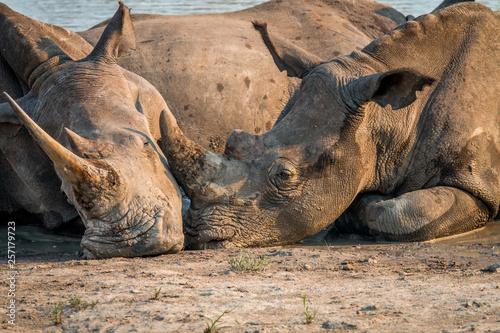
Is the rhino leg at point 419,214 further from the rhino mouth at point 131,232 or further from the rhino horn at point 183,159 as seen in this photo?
the rhino mouth at point 131,232

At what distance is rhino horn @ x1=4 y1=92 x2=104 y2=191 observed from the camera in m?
5.47

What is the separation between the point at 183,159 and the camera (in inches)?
→ 257

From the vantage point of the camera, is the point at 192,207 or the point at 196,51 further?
the point at 196,51

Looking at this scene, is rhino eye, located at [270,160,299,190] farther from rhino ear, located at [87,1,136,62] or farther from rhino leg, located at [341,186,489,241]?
rhino ear, located at [87,1,136,62]

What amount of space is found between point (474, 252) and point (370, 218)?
3.32ft

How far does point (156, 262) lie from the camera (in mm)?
5680

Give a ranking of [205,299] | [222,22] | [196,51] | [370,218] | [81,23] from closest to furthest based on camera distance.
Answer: [205,299], [370,218], [196,51], [222,22], [81,23]

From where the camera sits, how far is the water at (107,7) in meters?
18.6

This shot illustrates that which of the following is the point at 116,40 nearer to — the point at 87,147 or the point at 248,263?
the point at 87,147

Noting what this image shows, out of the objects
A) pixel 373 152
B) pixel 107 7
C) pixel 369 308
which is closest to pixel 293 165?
pixel 373 152

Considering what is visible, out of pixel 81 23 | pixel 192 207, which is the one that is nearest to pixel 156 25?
pixel 192 207

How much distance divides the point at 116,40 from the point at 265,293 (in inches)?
143

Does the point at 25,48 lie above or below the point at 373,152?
above

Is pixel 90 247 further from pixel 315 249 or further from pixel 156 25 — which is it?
pixel 156 25
